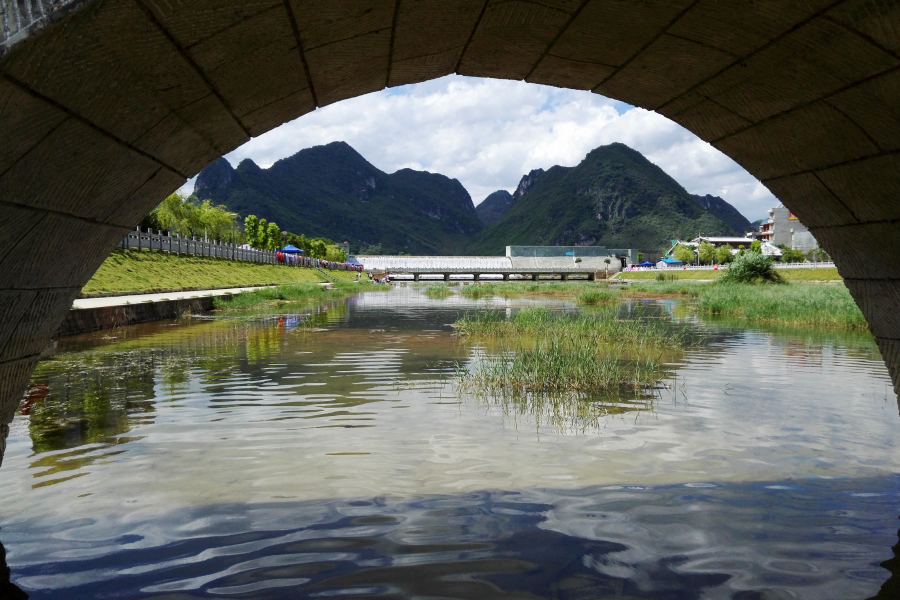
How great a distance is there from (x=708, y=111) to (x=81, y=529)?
19.3ft

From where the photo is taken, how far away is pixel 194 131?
3764 mm

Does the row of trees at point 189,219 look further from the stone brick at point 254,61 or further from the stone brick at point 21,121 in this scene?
the stone brick at point 21,121

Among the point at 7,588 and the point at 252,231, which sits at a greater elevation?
the point at 252,231

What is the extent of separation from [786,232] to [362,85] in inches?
5992

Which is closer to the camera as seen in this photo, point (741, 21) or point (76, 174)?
point (76, 174)

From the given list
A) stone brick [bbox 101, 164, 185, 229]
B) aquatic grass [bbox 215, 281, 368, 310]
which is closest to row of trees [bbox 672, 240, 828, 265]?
aquatic grass [bbox 215, 281, 368, 310]

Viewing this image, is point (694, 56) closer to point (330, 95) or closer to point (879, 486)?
point (330, 95)

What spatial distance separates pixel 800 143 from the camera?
418cm

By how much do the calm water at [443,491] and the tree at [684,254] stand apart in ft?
399

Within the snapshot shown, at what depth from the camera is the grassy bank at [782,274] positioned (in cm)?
5409

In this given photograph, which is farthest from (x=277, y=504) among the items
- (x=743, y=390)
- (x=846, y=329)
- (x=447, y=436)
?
(x=846, y=329)

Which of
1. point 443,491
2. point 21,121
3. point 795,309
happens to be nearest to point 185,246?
point 795,309

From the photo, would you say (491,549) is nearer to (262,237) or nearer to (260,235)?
(260,235)

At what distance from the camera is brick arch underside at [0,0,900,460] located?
8.83 feet
